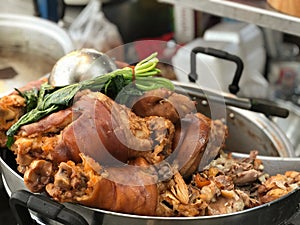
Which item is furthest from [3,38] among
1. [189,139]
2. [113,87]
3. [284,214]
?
[284,214]

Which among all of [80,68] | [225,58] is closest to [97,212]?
[80,68]

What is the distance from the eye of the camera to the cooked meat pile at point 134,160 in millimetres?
1003

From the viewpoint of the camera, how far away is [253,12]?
A: 1710 millimetres

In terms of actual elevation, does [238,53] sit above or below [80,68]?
below

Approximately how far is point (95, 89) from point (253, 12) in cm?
78

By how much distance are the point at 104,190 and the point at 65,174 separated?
0.08 meters

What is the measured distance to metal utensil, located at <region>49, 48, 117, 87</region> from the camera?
1250 millimetres

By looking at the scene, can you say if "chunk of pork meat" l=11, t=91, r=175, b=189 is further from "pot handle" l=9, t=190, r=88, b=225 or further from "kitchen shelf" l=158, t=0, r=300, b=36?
"kitchen shelf" l=158, t=0, r=300, b=36

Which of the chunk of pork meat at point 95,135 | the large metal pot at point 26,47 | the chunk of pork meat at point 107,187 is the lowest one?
the large metal pot at point 26,47

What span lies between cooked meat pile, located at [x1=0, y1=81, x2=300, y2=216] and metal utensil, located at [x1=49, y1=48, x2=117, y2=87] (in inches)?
5.8

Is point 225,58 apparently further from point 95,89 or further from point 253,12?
point 95,89

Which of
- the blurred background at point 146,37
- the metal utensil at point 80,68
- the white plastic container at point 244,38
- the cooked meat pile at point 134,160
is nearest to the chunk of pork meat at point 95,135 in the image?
the cooked meat pile at point 134,160

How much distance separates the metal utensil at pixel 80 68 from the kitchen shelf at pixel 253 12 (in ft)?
2.06

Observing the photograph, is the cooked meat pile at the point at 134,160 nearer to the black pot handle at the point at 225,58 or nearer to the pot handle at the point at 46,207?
the pot handle at the point at 46,207
